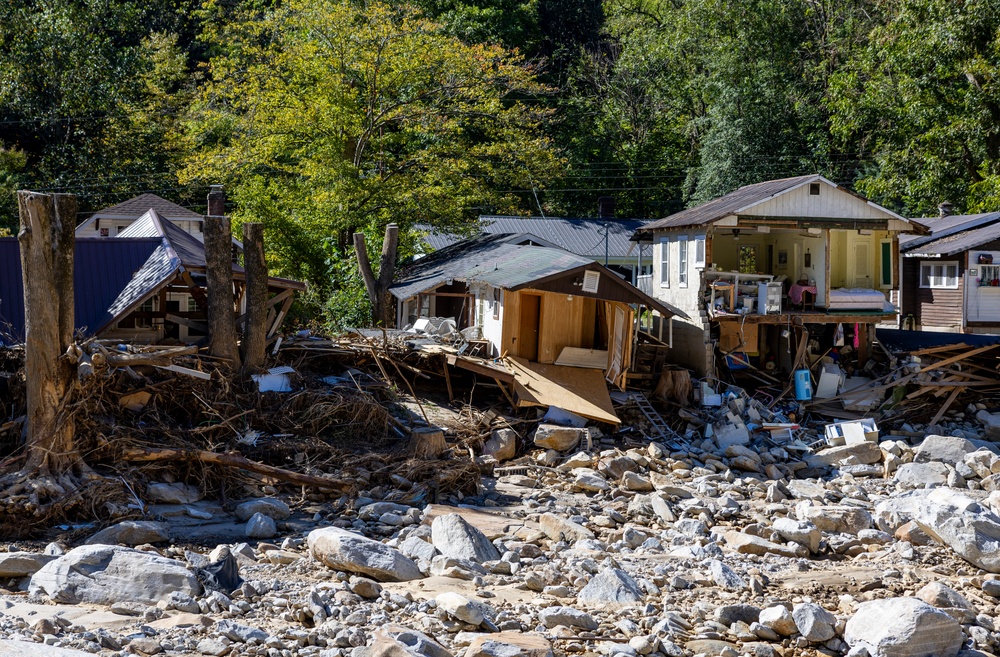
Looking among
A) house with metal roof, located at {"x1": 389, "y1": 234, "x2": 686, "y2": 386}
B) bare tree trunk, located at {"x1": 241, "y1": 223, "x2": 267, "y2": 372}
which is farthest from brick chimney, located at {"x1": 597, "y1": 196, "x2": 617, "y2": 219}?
bare tree trunk, located at {"x1": 241, "y1": 223, "x2": 267, "y2": 372}

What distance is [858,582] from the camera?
13.5 metres

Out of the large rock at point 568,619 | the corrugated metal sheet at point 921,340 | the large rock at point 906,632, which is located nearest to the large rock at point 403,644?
the large rock at point 568,619

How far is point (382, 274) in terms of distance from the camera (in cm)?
2786

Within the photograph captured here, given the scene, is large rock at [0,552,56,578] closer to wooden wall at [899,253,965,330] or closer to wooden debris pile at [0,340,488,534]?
wooden debris pile at [0,340,488,534]

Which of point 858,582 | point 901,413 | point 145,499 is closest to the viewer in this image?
point 858,582

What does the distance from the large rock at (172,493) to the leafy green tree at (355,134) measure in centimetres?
1490

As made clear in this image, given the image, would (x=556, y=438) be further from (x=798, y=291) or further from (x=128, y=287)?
(x=798, y=291)

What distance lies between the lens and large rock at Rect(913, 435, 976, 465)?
2108 cm

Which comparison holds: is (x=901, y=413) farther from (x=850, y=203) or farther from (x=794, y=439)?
(x=850, y=203)

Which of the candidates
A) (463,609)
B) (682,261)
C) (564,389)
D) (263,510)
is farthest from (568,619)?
(682,261)

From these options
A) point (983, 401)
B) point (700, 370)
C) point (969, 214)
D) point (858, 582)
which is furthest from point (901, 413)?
point (969, 214)

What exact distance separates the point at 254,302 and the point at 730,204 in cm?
1321

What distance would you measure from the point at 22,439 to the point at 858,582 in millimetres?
12723

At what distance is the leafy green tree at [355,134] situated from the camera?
1188 inches
